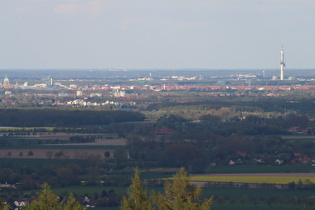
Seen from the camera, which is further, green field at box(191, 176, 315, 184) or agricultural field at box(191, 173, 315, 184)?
agricultural field at box(191, 173, 315, 184)

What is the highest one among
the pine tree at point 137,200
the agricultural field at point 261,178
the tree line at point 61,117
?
the pine tree at point 137,200

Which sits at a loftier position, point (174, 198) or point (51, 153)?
point (174, 198)

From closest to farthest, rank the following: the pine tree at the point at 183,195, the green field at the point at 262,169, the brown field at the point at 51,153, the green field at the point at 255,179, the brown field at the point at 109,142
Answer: the pine tree at the point at 183,195
the green field at the point at 255,179
the green field at the point at 262,169
the brown field at the point at 51,153
the brown field at the point at 109,142

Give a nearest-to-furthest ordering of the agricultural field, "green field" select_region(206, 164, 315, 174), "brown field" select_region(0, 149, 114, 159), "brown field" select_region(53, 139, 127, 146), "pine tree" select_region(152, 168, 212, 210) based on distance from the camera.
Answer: "pine tree" select_region(152, 168, 212, 210), the agricultural field, "green field" select_region(206, 164, 315, 174), "brown field" select_region(0, 149, 114, 159), "brown field" select_region(53, 139, 127, 146)

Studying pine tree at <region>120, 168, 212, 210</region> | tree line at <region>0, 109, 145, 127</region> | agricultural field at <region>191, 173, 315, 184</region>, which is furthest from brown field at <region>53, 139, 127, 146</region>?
pine tree at <region>120, 168, 212, 210</region>

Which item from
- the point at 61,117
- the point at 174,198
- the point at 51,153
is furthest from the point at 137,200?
the point at 61,117

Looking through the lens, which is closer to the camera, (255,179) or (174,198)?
(174,198)

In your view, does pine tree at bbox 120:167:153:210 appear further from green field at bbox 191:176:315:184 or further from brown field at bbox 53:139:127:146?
brown field at bbox 53:139:127:146

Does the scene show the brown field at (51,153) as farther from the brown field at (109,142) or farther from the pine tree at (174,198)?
the pine tree at (174,198)

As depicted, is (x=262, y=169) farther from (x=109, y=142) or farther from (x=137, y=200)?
(x=137, y=200)

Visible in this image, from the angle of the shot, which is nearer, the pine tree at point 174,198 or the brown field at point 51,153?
the pine tree at point 174,198

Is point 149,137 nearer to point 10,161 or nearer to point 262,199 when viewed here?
point 10,161

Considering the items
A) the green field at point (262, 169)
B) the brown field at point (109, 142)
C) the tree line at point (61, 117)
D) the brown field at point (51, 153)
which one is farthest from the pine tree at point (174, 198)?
the tree line at point (61, 117)
